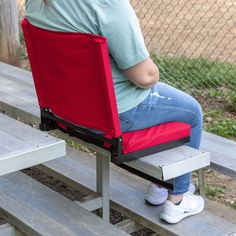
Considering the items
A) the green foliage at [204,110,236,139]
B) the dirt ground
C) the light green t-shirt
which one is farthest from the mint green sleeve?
the dirt ground

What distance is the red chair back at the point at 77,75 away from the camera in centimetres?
224

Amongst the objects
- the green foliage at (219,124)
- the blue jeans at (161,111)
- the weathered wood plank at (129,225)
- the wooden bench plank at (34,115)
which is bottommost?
the green foliage at (219,124)

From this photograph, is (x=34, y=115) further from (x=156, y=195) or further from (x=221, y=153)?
(x=221, y=153)

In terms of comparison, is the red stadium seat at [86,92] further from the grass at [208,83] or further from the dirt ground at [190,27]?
the dirt ground at [190,27]

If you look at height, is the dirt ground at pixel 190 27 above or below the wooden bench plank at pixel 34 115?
below

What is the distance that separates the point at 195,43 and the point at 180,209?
14.3ft

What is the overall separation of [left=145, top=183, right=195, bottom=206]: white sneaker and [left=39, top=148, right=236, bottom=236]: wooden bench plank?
0.11ft

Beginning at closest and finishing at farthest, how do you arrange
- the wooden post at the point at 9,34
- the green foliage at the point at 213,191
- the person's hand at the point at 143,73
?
the person's hand at the point at 143,73 < the green foliage at the point at 213,191 < the wooden post at the point at 9,34

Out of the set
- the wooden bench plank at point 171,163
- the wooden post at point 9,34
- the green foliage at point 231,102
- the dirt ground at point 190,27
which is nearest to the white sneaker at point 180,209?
the wooden bench plank at point 171,163

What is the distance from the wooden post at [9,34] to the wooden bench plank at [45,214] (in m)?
2.24

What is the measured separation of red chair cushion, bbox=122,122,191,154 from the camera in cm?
242

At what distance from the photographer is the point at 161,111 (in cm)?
247

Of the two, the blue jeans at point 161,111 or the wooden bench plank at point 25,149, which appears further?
the blue jeans at point 161,111

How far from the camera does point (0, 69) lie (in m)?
4.05
